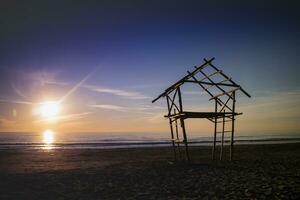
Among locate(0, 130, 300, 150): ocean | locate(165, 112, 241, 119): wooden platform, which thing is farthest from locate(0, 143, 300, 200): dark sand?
locate(0, 130, 300, 150): ocean

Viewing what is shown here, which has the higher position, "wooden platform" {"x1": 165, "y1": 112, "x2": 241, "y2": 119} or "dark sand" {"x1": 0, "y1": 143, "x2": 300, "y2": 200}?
"wooden platform" {"x1": 165, "y1": 112, "x2": 241, "y2": 119}

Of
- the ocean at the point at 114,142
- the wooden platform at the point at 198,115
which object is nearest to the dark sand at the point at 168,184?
the wooden platform at the point at 198,115

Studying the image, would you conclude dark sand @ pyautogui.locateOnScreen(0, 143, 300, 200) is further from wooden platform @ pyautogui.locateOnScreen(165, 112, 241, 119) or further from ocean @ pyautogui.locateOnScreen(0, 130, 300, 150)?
ocean @ pyautogui.locateOnScreen(0, 130, 300, 150)

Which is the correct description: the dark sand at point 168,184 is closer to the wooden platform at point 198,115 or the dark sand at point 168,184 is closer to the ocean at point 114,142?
the wooden platform at point 198,115

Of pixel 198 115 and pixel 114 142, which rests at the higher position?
pixel 198 115

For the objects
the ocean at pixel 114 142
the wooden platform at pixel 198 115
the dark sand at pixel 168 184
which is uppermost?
the wooden platform at pixel 198 115

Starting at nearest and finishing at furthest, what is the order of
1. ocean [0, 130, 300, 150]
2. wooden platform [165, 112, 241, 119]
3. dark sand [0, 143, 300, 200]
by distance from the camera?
dark sand [0, 143, 300, 200] → wooden platform [165, 112, 241, 119] → ocean [0, 130, 300, 150]

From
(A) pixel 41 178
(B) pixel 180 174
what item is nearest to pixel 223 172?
(B) pixel 180 174

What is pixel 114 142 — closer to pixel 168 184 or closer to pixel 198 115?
pixel 198 115

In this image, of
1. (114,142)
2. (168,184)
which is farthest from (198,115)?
(114,142)

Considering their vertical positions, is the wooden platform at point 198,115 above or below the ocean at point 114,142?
above

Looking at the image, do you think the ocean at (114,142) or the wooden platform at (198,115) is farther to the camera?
the ocean at (114,142)

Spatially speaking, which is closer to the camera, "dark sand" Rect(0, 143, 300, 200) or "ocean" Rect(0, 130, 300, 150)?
"dark sand" Rect(0, 143, 300, 200)

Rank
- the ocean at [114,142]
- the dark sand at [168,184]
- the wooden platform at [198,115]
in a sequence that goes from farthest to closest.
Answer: the ocean at [114,142] → the wooden platform at [198,115] → the dark sand at [168,184]
